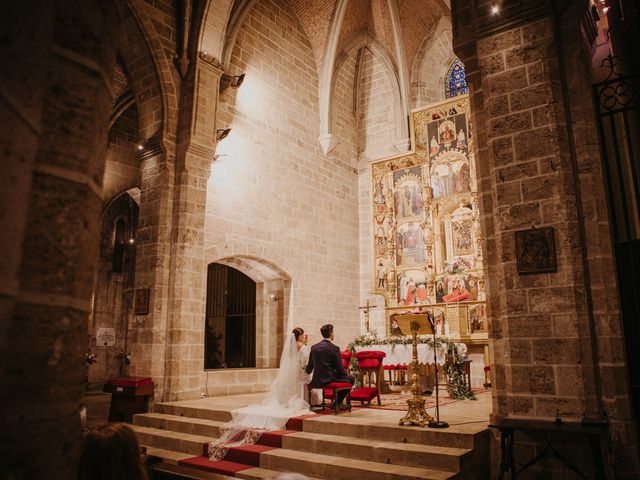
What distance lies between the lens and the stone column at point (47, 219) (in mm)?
1182

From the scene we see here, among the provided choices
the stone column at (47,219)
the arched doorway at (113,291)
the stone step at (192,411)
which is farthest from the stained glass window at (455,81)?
the stone column at (47,219)

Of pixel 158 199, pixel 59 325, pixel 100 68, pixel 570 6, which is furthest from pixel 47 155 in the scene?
pixel 158 199

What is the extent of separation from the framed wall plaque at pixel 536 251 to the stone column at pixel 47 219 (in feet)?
13.8

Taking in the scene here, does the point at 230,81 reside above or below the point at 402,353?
above

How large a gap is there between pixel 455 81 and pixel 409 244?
5.44 meters

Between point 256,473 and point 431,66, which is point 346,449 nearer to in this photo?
point 256,473

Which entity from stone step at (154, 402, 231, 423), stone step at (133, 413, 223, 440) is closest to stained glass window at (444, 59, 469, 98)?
stone step at (154, 402, 231, 423)

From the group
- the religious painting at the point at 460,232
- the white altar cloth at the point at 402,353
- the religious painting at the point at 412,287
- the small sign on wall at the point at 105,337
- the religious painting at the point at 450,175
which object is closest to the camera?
the white altar cloth at the point at 402,353

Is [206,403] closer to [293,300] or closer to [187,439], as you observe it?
[187,439]

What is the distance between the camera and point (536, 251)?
15.4 ft

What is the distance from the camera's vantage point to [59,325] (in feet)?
4.31

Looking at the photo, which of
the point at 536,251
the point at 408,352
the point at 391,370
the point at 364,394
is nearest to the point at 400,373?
the point at 391,370

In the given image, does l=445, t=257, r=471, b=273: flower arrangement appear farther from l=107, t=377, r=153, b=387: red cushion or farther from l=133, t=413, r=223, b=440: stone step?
l=107, t=377, r=153, b=387: red cushion

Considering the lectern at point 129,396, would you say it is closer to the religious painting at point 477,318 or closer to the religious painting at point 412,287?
the religious painting at point 412,287
